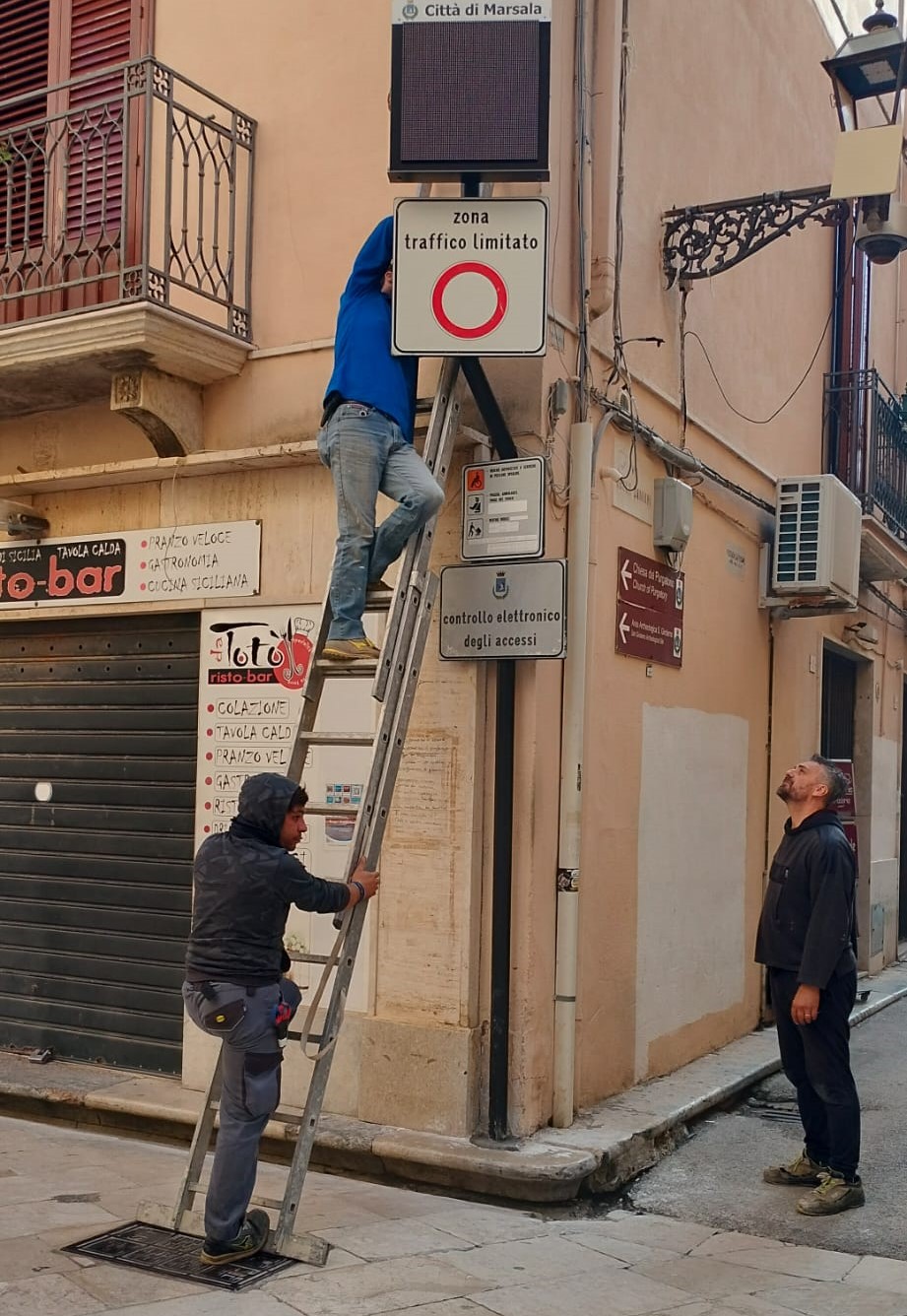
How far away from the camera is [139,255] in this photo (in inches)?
313

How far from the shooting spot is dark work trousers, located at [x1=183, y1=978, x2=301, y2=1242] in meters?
5.08

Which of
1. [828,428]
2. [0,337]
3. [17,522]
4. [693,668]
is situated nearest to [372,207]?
[0,337]

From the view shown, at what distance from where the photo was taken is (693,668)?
877 cm

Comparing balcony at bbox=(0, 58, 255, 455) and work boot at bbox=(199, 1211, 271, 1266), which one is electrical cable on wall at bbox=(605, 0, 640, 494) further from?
work boot at bbox=(199, 1211, 271, 1266)

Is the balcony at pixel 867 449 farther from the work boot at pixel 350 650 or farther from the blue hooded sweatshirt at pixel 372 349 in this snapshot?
the work boot at pixel 350 650

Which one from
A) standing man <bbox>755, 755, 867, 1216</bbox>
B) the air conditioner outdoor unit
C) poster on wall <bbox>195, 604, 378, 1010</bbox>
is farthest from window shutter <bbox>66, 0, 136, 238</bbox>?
standing man <bbox>755, 755, 867, 1216</bbox>

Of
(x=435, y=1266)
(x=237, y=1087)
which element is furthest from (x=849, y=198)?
(x=435, y=1266)

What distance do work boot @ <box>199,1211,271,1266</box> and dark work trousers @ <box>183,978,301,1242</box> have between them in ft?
0.10

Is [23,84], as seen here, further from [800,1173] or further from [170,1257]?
[800,1173]

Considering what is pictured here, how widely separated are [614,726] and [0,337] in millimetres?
3863

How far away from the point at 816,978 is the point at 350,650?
252 cm

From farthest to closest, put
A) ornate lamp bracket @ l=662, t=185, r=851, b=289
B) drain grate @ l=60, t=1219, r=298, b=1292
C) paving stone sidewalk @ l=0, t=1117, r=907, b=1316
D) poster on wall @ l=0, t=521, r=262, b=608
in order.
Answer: ornate lamp bracket @ l=662, t=185, r=851, b=289 < poster on wall @ l=0, t=521, r=262, b=608 < drain grate @ l=60, t=1219, r=298, b=1292 < paving stone sidewalk @ l=0, t=1117, r=907, b=1316

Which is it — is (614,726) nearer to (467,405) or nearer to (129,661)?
(467,405)

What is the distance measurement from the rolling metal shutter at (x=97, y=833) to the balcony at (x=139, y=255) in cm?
132
